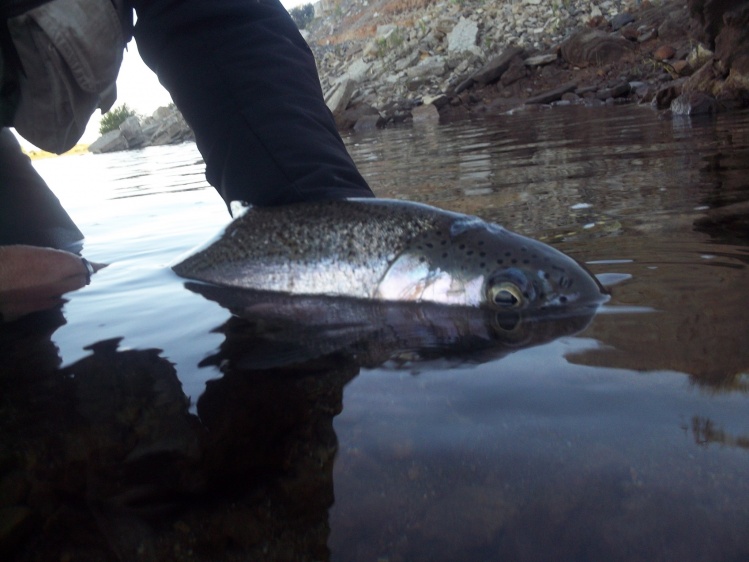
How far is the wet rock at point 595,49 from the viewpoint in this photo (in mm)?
18438

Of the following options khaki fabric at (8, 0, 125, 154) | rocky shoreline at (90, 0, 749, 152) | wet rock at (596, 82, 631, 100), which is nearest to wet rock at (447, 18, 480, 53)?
rocky shoreline at (90, 0, 749, 152)

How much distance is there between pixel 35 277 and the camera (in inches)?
111

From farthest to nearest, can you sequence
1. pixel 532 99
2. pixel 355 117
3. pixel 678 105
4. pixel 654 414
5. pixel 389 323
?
pixel 355 117 → pixel 532 99 → pixel 678 105 → pixel 389 323 → pixel 654 414

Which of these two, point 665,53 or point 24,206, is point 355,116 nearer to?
point 665,53

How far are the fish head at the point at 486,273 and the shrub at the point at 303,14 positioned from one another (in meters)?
59.8

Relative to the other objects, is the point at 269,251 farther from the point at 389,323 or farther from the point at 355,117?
the point at 355,117

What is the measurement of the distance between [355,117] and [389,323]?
1811 cm

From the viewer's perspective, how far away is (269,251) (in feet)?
7.79

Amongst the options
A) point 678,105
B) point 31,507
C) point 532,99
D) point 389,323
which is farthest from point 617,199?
point 532,99

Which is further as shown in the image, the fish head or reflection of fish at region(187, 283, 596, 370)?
the fish head

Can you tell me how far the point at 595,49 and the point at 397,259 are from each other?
62.3 feet

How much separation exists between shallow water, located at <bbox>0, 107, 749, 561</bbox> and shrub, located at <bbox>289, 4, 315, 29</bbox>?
5993 centimetres

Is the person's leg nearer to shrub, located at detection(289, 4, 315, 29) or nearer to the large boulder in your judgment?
the large boulder

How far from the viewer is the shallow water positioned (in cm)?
95
